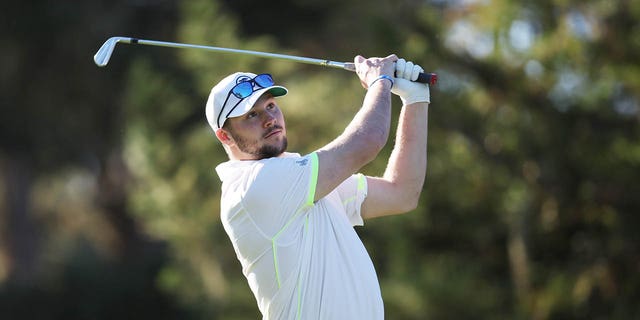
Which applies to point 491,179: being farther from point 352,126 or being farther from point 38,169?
point 38,169

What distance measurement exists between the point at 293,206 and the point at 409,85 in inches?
27.3

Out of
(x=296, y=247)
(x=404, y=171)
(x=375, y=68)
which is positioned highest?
(x=375, y=68)

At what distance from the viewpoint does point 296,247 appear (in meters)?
3.68

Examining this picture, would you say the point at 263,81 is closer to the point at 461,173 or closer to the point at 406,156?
the point at 406,156

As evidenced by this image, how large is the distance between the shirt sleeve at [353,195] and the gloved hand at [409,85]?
342 millimetres

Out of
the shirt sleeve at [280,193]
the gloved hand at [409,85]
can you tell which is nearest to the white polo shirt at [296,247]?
the shirt sleeve at [280,193]

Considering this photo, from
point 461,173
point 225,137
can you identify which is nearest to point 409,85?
point 225,137

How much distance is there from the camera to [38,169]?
23422mm

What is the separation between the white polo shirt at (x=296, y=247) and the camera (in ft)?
12.0

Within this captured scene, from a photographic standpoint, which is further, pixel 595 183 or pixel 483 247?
pixel 483 247

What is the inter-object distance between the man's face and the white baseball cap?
33mm

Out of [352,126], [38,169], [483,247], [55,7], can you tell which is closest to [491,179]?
[483,247]

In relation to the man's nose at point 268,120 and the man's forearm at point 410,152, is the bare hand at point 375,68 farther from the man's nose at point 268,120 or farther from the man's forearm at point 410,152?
the man's nose at point 268,120

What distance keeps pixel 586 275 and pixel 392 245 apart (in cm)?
203
